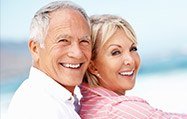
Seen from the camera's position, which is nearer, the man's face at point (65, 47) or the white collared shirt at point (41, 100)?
the white collared shirt at point (41, 100)

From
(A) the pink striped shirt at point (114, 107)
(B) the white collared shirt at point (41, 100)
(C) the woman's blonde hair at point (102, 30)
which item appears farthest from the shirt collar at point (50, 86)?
(C) the woman's blonde hair at point (102, 30)

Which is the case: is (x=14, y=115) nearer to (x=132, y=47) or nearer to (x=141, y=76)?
(x=132, y=47)

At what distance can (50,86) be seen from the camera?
50.8 inches

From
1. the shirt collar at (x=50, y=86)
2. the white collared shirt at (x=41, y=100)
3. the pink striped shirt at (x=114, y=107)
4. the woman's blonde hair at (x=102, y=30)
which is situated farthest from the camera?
the woman's blonde hair at (x=102, y=30)

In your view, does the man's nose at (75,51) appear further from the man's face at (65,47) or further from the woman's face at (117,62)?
the woman's face at (117,62)

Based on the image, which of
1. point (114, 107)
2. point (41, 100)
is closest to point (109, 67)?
point (114, 107)

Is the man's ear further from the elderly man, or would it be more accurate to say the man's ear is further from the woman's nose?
the woman's nose

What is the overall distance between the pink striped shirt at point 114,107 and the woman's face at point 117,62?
0.26ft

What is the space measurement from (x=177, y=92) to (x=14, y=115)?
2207 mm

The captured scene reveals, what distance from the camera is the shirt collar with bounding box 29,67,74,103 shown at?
127 cm

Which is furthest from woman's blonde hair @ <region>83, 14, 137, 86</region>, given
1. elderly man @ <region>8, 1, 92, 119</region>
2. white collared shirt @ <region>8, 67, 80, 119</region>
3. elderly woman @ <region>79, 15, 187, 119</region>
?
white collared shirt @ <region>8, 67, 80, 119</region>

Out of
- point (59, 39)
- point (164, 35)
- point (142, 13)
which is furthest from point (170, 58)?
point (59, 39)

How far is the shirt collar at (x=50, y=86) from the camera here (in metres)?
1.27

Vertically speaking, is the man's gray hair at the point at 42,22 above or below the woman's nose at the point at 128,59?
above
